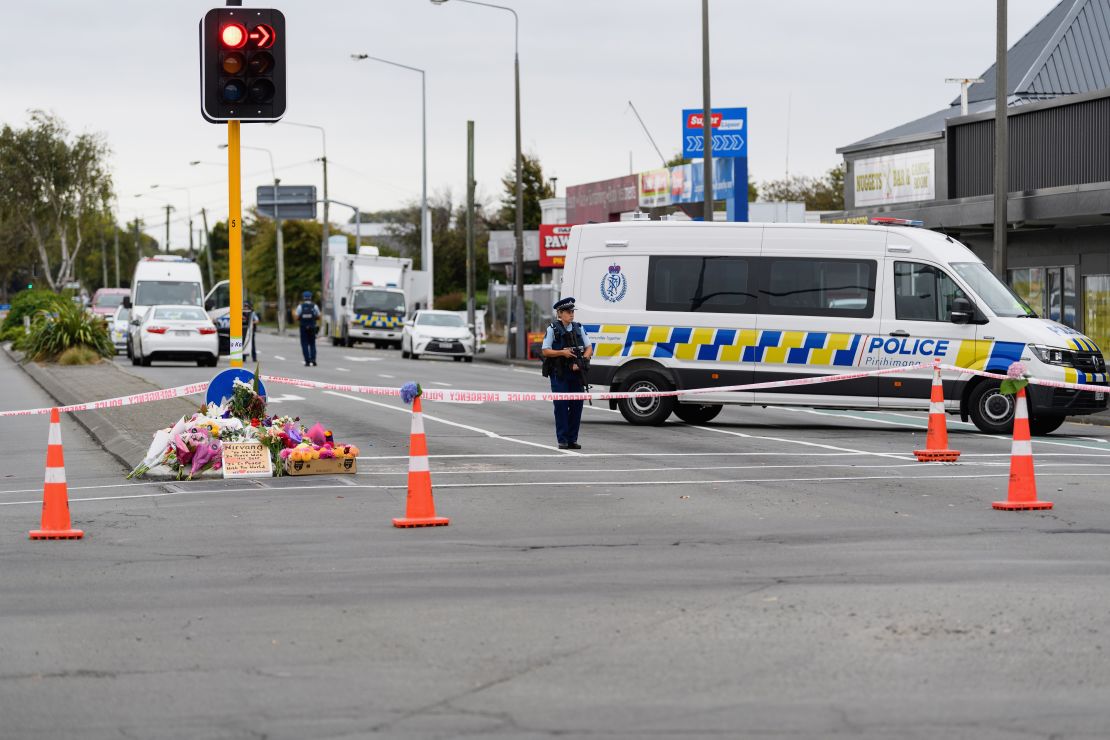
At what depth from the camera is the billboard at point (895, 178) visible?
35.2 m

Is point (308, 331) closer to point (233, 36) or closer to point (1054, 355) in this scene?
point (1054, 355)

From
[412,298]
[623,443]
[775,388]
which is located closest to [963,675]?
[623,443]

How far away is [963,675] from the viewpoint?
255 inches

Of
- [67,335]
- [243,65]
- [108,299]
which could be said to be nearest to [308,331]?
[67,335]

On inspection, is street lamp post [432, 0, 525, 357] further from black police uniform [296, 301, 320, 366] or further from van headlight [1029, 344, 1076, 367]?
van headlight [1029, 344, 1076, 367]

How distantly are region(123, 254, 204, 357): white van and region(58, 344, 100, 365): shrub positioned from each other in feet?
18.6

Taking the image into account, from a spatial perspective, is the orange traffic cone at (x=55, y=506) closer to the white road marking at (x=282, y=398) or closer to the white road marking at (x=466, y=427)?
the white road marking at (x=466, y=427)

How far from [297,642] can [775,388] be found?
1315 cm

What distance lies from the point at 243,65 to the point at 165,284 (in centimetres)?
3071

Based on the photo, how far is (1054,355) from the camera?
18922 mm

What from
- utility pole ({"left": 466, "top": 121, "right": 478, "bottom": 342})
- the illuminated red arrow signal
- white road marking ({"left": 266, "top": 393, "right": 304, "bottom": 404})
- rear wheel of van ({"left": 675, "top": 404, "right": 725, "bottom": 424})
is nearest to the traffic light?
the illuminated red arrow signal

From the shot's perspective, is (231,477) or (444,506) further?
(231,477)

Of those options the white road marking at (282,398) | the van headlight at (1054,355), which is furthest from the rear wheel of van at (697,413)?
the white road marking at (282,398)

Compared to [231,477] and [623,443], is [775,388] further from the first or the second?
[231,477]
